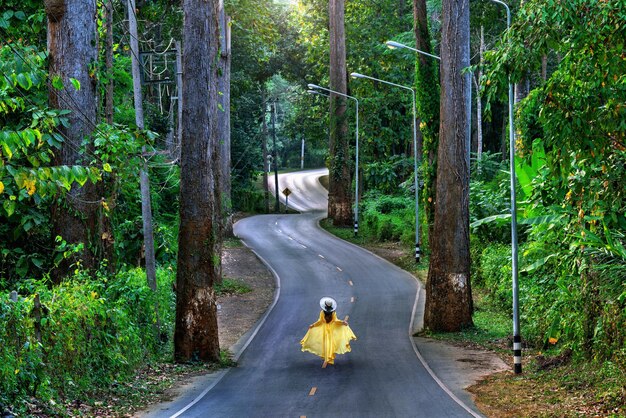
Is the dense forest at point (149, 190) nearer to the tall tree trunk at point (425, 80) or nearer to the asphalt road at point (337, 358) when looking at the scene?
the tall tree trunk at point (425, 80)

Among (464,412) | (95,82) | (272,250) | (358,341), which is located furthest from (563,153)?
(272,250)

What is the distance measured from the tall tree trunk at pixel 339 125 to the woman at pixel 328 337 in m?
31.5

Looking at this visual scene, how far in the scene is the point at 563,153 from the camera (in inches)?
530

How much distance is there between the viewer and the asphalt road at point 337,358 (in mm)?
16109

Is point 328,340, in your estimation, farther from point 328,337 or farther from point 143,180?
point 143,180

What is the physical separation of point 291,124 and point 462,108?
4529 centimetres

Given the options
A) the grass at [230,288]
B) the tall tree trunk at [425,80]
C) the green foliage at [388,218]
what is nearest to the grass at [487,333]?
the tall tree trunk at [425,80]

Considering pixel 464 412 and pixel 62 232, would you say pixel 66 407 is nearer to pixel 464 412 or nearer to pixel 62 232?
pixel 62 232

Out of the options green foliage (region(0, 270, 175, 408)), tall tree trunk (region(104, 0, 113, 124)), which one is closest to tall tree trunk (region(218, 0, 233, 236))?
tall tree trunk (region(104, 0, 113, 124))

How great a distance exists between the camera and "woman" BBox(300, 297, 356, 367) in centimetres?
2103

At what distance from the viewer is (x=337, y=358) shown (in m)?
22.3

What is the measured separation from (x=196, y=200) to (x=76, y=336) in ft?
20.5

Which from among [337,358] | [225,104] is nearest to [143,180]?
[337,358]

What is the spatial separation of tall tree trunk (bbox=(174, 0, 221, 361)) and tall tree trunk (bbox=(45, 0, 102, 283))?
449 cm
